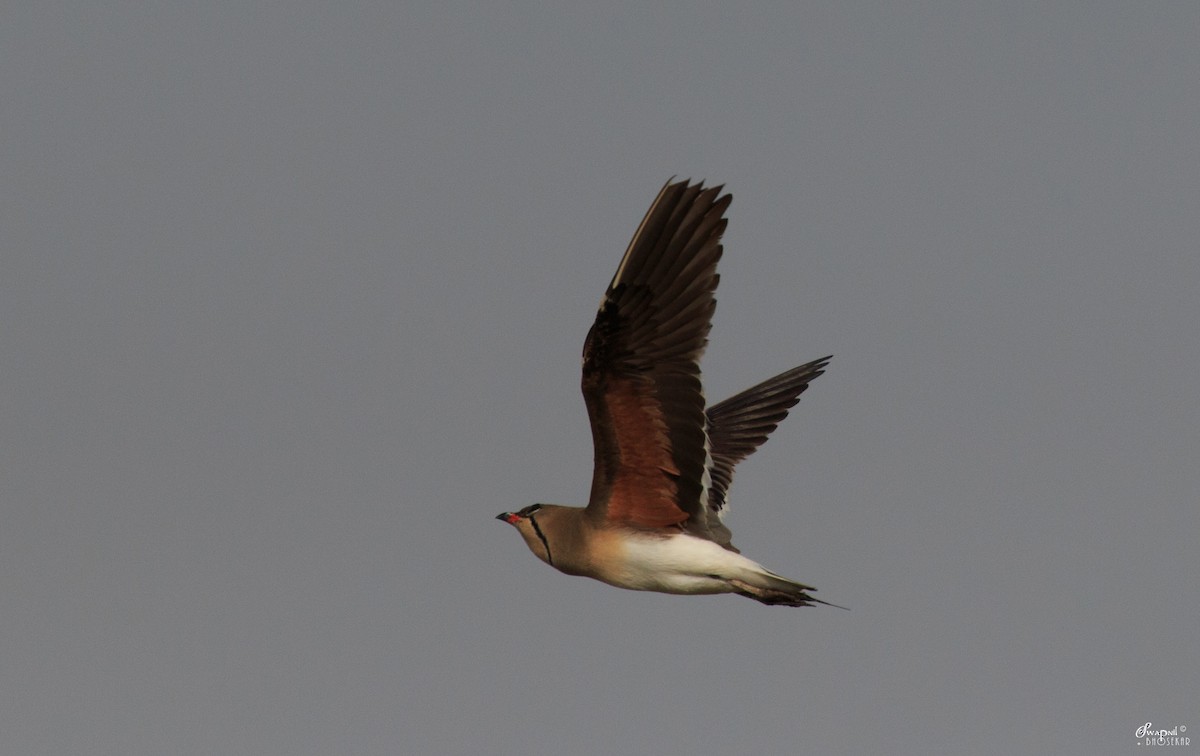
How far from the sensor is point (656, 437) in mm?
12609

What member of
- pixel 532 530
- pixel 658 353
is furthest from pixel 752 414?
pixel 658 353

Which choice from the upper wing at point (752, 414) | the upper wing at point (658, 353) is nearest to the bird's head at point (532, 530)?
the upper wing at point (658, 353)

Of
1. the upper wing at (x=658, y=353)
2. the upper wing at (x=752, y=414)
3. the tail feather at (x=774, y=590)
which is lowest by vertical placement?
the tail feather at (x=774, y=590)

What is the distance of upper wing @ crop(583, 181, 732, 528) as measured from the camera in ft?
38.7

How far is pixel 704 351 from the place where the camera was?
12.2 metres

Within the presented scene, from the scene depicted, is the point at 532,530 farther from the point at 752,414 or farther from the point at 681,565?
the point at 752,414

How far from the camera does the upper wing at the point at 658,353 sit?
38.7ft

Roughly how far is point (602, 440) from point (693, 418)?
2.83ft

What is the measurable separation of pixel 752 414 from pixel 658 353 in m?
5.16

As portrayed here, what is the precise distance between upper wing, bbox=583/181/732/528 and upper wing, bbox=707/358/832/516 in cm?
371

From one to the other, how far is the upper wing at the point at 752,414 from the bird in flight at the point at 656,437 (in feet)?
10.3

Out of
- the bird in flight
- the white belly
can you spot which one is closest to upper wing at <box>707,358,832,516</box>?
the bird in flight

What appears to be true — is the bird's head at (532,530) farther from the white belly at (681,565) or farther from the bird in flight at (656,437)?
the white belly at (681,565)

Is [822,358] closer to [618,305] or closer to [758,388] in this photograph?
[758,388]
